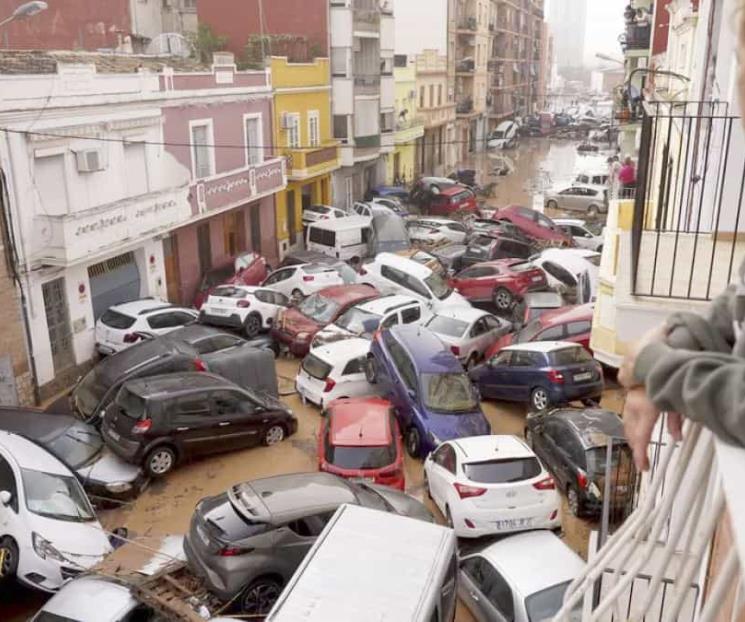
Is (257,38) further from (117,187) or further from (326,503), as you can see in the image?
(326,503)

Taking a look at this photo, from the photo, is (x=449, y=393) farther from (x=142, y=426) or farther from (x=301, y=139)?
(x=301, y=139)

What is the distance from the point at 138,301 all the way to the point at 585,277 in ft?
35.7

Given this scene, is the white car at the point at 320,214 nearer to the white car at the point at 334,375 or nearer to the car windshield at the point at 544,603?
the white car at the point at 334,375

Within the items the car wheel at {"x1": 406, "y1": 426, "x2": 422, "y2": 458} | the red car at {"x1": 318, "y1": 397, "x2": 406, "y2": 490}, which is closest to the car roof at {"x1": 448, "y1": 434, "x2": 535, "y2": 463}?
the red car at {"x1": 318, "y1": 397, "x2": 406, "y2": 490}

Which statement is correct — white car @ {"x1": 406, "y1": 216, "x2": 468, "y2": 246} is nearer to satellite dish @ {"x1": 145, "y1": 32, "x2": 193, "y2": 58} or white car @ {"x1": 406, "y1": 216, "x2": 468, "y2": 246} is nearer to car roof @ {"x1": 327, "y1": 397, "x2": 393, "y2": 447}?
satellite dish @ {"x1": 145, "y1": 32, "x2": 193, "y2": 58}

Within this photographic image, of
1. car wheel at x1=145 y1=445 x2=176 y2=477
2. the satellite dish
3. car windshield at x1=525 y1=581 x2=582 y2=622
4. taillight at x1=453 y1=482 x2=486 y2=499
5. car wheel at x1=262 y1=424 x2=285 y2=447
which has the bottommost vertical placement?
car wheel at x1=262 y1=424 x2=285 y2=447

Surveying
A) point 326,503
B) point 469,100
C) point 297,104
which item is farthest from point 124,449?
point 469,100

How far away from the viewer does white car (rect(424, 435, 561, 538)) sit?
9750mm

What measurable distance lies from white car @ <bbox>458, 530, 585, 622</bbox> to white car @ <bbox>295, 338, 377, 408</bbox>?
568 centimetres

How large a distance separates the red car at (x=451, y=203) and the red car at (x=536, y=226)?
5604mm

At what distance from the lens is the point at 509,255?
2373cm

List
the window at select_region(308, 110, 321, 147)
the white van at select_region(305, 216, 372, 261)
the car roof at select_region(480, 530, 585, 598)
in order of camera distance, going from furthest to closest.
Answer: the window at select_region(308, 110, 321, 147) < the white van at select_region(305, 216, 372, 261) < the car roof at select_region(480, 530, 585, 598)

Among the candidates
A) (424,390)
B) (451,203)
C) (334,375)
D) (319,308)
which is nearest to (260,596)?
(424,390)

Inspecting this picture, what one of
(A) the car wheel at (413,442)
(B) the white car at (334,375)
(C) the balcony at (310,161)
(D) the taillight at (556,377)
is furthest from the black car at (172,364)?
(C) the balcony at (310,161)
